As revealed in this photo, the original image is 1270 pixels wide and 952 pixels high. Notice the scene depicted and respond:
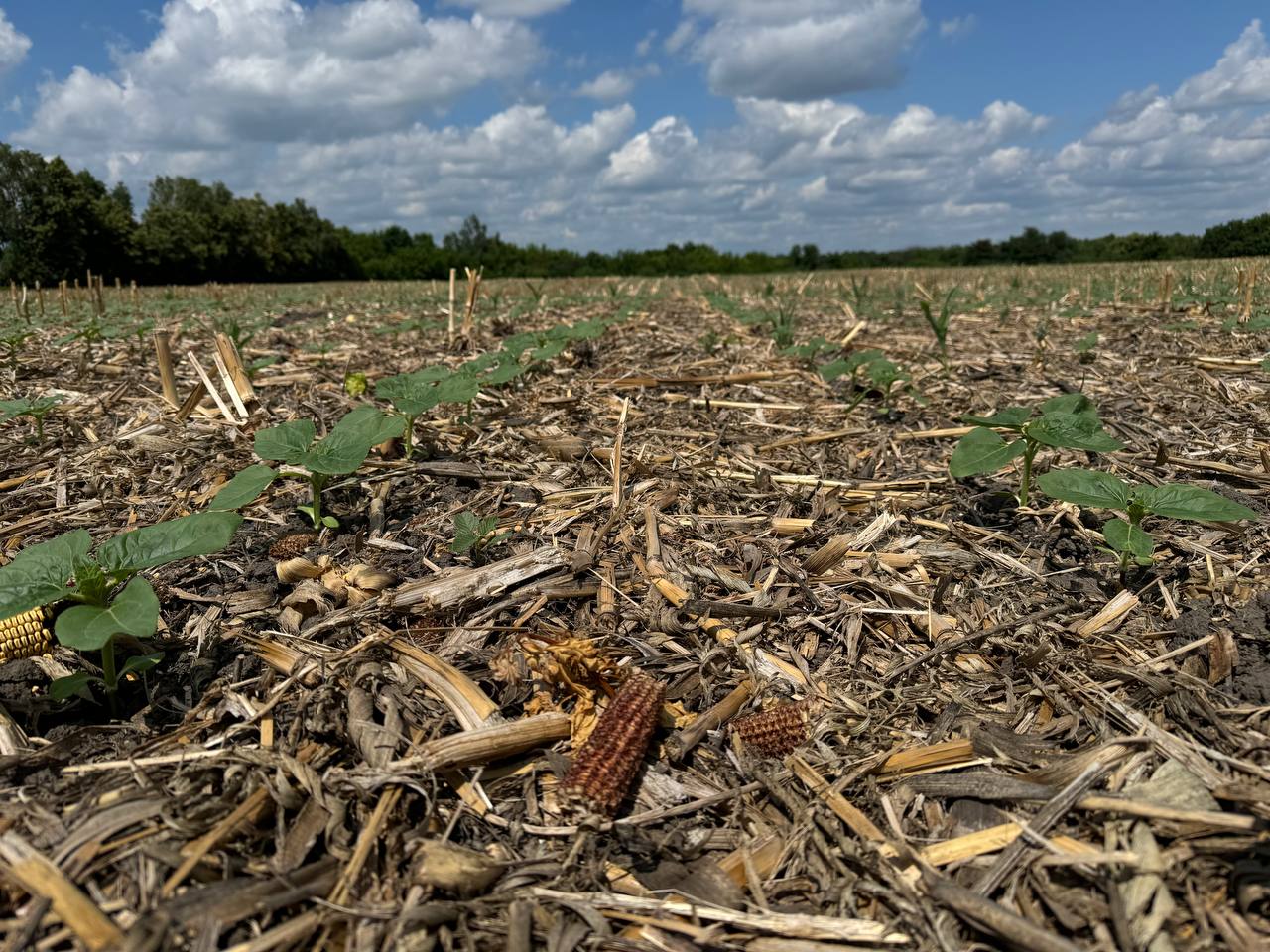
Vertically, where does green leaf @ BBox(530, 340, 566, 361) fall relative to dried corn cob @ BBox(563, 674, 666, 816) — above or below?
above

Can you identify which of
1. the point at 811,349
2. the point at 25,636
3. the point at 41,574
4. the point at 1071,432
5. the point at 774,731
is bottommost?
the point at 774,731

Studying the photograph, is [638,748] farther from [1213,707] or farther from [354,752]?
[1213,707]

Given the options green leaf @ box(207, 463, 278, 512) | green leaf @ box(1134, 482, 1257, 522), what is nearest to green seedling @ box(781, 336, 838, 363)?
green leaf @ box(1134, 482, 1257, 522)

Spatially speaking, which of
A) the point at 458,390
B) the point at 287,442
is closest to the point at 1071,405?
the point at 458,390

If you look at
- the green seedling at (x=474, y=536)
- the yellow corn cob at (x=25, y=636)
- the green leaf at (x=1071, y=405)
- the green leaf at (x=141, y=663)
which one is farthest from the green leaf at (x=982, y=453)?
the yellow corn cob at (x=25, y=636)

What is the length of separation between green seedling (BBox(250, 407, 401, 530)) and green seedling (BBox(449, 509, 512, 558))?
0.42 m

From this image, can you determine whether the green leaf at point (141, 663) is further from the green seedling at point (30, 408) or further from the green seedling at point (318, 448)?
the green seedling at point (30, 408)

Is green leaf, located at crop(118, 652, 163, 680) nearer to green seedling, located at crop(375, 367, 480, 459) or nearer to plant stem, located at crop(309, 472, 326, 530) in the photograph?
plant stem, located at crop(309, 472, 326, 530)

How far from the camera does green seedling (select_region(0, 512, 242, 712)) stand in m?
A: 1.68

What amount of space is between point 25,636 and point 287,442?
0.93 meters

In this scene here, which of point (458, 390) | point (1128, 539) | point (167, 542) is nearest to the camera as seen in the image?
point (167, 542)

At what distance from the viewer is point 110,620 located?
170 centimetres

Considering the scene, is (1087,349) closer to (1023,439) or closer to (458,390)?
(1023,439)

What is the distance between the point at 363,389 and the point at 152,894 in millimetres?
3479
